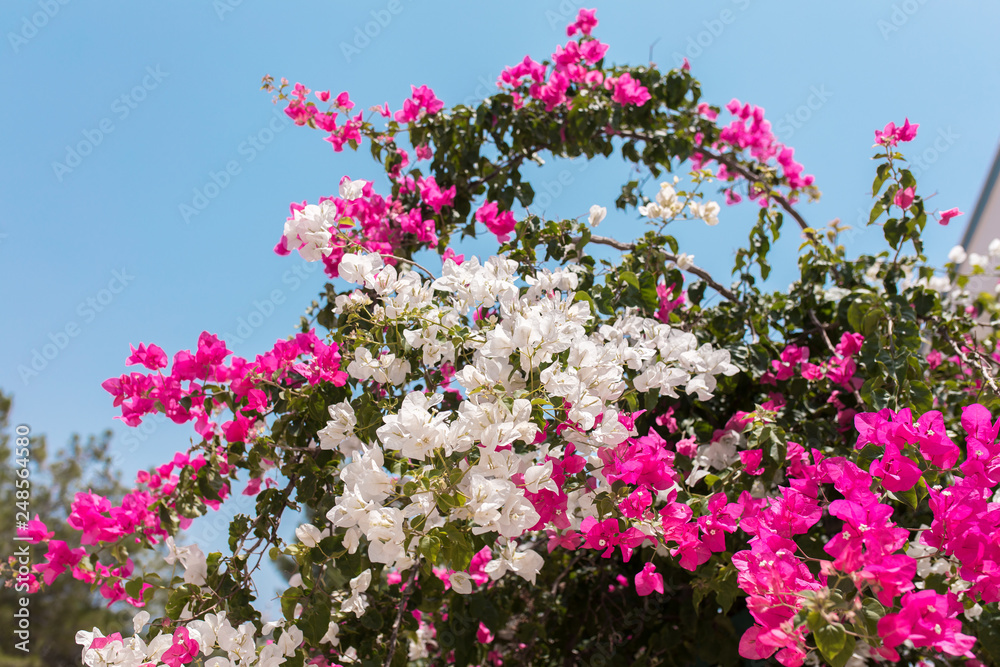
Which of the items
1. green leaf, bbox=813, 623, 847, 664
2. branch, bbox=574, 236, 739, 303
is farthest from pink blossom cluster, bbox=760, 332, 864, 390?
green leaf, bbox=813, 623, 847, 664

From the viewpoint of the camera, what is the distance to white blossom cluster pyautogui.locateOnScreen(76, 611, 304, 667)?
86cm

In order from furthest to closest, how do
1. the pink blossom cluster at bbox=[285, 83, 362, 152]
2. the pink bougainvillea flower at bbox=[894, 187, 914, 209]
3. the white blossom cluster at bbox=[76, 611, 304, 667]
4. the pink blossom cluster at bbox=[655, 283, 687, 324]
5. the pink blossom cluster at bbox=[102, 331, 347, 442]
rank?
the pink blossom cluster at bbox=[285, 83, 362, 152] → the pink blossom cluster at bbox=[655, 283, 687, 324] → the pink bougainvillea flower at bbox=[894, 187, 914, 209] → the pink blossom cluster at bbox=[102, 331, 347, 442] → the white blossom cluster at bbox=[76, 611, 304, 667]

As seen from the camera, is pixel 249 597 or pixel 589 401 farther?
pixel 249 597

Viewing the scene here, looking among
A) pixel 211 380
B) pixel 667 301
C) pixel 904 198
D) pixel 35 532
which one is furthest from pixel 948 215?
pixel 35 532

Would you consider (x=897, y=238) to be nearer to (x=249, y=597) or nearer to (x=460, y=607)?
(x=460, y=607)

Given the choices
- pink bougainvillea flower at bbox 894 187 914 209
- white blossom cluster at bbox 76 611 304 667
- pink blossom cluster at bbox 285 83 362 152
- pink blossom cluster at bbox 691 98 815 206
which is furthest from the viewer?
pink blossom cluster at bbox 691 98 815 206

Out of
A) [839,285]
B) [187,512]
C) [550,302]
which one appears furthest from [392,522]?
[839,285]

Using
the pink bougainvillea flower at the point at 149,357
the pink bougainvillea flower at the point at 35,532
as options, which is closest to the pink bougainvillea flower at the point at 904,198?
the pink bougainvillea flower at the point at 149,357

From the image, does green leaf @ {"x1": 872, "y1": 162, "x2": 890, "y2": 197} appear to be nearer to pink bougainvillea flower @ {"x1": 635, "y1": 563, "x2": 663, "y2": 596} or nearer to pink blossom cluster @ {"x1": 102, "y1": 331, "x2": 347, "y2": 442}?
pink bougainvillea flower @ {"x1": 635, "y1": 563, "x2": 663, "y2": 596}

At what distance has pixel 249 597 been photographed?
110 centimetres

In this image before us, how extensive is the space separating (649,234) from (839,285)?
675 millimetres

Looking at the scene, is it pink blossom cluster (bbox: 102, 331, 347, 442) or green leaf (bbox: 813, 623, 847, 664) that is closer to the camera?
green leaf (bbox: 813, 623, 847, 664)

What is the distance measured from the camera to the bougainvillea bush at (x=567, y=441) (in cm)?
75

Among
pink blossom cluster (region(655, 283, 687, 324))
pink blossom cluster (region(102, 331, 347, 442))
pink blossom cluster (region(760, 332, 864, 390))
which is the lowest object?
pink blossom cluster (region(102, 331, 347, 442))
